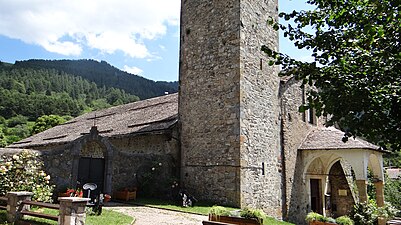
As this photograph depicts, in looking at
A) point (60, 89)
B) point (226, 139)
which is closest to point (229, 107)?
point (226, 139)

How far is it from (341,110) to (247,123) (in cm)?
1020

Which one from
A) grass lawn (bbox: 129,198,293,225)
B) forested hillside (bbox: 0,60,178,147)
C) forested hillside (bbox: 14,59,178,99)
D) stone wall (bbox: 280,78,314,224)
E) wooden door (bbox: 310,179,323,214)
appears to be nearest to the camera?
grass lawn (bbox: 129,198,293,225)

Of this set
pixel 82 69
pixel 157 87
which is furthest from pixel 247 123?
pixel 82 69

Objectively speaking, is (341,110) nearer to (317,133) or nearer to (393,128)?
(393,128)

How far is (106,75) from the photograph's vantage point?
101 meters

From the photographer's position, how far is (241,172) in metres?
14.8

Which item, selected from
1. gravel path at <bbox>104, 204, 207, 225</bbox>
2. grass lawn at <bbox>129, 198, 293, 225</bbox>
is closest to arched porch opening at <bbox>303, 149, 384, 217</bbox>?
grass lawn at <bbox>129, 198, 293, 225</bbox>

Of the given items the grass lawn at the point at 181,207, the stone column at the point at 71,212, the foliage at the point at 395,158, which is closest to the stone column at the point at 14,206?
the stone column at the point at 71,212

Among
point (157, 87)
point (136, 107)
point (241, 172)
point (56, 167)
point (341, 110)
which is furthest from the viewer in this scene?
point (157, 87)

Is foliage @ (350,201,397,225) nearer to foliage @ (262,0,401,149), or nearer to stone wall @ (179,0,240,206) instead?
stone wall @ (179,0,240,206)

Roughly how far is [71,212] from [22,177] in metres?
4.08

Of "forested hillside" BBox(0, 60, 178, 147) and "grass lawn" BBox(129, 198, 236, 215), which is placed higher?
"forested hillside" BBox(0, 60, 178, 147)

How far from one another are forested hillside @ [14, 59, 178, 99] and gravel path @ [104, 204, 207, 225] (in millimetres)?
66973

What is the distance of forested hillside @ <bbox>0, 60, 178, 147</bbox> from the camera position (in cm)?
6875
